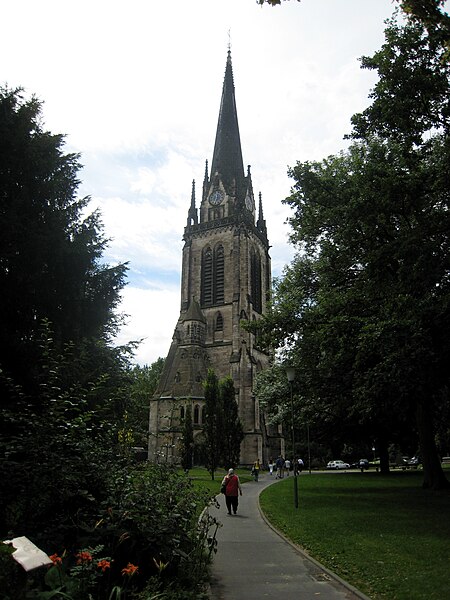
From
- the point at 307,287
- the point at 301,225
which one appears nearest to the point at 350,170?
the point at 301,225

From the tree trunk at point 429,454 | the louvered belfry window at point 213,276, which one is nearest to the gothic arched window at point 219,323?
the louvered belfry window at point 213,276

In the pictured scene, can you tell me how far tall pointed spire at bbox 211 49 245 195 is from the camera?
62031 mm

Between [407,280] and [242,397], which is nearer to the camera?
[407,280]

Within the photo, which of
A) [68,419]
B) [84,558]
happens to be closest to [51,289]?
[68,419]

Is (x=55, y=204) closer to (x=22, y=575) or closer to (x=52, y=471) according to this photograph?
(x=52, y=471)

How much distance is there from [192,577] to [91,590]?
4.74 ft

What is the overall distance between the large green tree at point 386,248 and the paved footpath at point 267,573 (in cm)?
602

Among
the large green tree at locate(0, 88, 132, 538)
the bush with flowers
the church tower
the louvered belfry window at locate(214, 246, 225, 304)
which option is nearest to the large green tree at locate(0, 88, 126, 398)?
the large green tree at locate(0, 88, 132, 538)

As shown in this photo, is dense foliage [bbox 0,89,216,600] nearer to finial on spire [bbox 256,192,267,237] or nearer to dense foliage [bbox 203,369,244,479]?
dense foliage [bbox 203,369,244,479]

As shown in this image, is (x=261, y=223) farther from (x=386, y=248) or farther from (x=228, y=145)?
(x=386, y=248)

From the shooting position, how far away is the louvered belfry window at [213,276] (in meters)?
55.9

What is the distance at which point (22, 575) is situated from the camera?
4195 millimetres

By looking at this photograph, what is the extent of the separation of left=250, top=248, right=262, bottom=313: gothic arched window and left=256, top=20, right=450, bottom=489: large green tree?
36.2m

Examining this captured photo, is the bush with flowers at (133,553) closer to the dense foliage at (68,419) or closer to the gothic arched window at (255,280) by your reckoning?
the dense foliage at (68,419)
